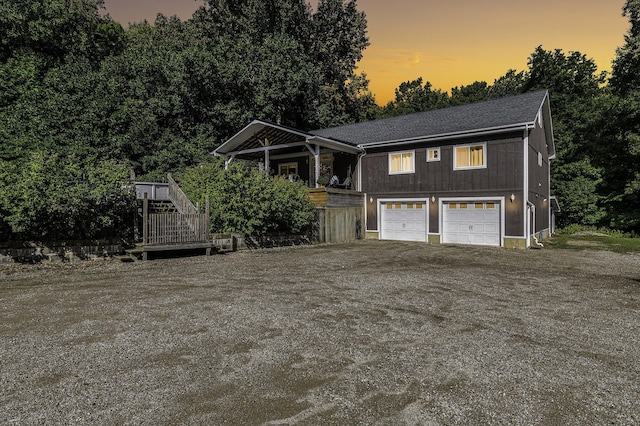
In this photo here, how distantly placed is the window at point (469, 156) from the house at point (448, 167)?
0.05 metres

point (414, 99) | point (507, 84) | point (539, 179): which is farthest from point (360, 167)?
point (507, 84)

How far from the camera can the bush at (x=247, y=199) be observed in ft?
50.4

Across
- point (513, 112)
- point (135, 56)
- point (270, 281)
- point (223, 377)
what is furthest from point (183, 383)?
point (135, 56)

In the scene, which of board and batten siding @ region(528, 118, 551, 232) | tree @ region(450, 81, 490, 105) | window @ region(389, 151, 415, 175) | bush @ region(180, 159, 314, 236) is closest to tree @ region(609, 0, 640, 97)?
board and batten siding @ region(528, 118, 551, 232)

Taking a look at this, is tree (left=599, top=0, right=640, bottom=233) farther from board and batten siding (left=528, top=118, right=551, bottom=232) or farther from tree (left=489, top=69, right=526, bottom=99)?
tree (left=489, top=69, right=526, bottom=99)

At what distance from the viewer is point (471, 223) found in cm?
1883

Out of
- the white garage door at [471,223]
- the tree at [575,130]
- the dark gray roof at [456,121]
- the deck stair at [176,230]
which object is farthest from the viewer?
the tree at [575,130]

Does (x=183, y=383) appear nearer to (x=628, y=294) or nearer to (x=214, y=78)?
(x=628, y=294)

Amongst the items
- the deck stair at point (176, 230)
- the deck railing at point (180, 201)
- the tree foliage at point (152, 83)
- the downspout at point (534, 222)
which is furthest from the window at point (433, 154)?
the deck railing at point (180, 201)

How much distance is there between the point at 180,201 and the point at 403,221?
39.1ft

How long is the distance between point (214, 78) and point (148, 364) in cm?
2942

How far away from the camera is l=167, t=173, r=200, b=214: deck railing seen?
14.3 m

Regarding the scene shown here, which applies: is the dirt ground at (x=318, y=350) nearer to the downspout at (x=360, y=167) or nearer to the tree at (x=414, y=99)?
the downspout at (x=360, y=167)

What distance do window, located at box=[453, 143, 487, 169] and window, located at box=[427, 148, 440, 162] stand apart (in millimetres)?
879
